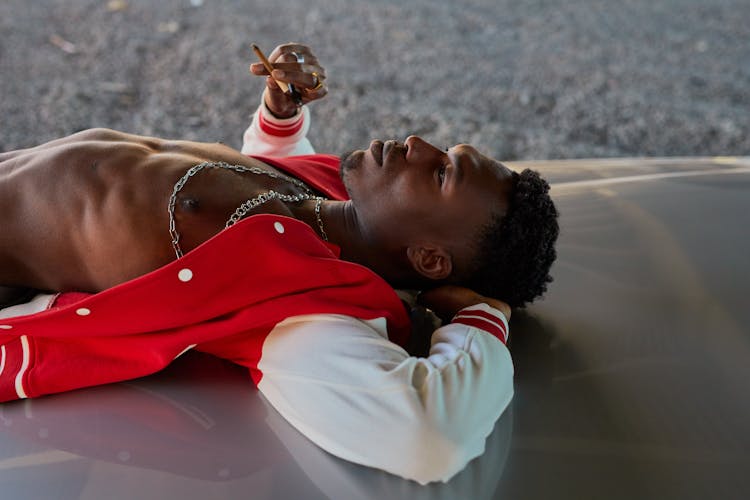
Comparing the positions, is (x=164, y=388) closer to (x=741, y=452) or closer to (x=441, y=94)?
(x=741, y=452)

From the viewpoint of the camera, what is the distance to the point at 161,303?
2.75ft

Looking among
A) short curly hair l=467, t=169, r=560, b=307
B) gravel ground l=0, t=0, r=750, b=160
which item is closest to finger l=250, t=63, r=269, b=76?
short curly hair l=467, t=169, r=560, b=307

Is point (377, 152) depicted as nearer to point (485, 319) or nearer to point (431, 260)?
point (431, 260)

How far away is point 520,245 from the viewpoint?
3.29 feet

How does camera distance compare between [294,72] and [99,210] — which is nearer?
[99,210]

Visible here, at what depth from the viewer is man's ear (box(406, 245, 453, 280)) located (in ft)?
3.30

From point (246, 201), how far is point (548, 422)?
47 centimetres

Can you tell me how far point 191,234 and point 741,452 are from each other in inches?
27.3

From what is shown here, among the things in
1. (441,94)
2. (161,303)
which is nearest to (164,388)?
(161,303)

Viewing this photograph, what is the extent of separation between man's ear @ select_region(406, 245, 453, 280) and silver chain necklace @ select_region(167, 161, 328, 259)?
13 centimetres

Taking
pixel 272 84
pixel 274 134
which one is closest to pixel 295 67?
pixel 272 84

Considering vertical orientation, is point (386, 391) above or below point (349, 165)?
below

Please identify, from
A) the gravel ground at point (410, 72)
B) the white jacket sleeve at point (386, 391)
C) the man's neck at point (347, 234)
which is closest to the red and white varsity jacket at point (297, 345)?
the white jacket sleeve at point (386, 391)

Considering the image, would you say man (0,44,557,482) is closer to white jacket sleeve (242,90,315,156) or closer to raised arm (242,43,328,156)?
raised arm (242,43,328,156)
